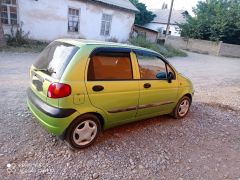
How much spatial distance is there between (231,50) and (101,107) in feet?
96.8

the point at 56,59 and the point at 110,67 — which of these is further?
the point at 110,67

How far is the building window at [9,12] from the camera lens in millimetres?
13369

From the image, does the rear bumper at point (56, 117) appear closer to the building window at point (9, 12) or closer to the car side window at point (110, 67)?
the car side window at point (110, 67)

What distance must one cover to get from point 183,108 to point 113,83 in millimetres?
2330

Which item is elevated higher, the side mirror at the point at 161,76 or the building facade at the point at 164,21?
the building facade at the point at 164,21

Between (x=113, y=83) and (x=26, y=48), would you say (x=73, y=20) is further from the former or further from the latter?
(x=113, y=83)

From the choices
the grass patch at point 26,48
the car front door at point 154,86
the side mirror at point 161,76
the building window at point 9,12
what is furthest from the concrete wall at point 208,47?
the side mirror at point 161,76

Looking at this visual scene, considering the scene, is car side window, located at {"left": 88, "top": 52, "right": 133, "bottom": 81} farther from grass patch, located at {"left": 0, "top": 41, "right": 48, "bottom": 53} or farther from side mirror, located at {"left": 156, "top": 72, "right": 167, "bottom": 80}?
grass patch, located at {"left": 0, "top": 41, "right": 48, "bottom": 53}

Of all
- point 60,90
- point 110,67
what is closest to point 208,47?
point 110,67

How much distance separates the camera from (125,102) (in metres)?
3.80

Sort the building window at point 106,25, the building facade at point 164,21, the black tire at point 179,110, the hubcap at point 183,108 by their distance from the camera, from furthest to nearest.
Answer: the building facade at point 164,21, the building window at point 106,25, the hubcap at point 183,108, the black tire at point 179,110

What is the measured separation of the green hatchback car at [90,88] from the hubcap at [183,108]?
101 cm

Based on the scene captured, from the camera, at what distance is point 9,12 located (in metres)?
13.6

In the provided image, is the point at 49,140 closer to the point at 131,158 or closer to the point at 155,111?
the point at 131,158
